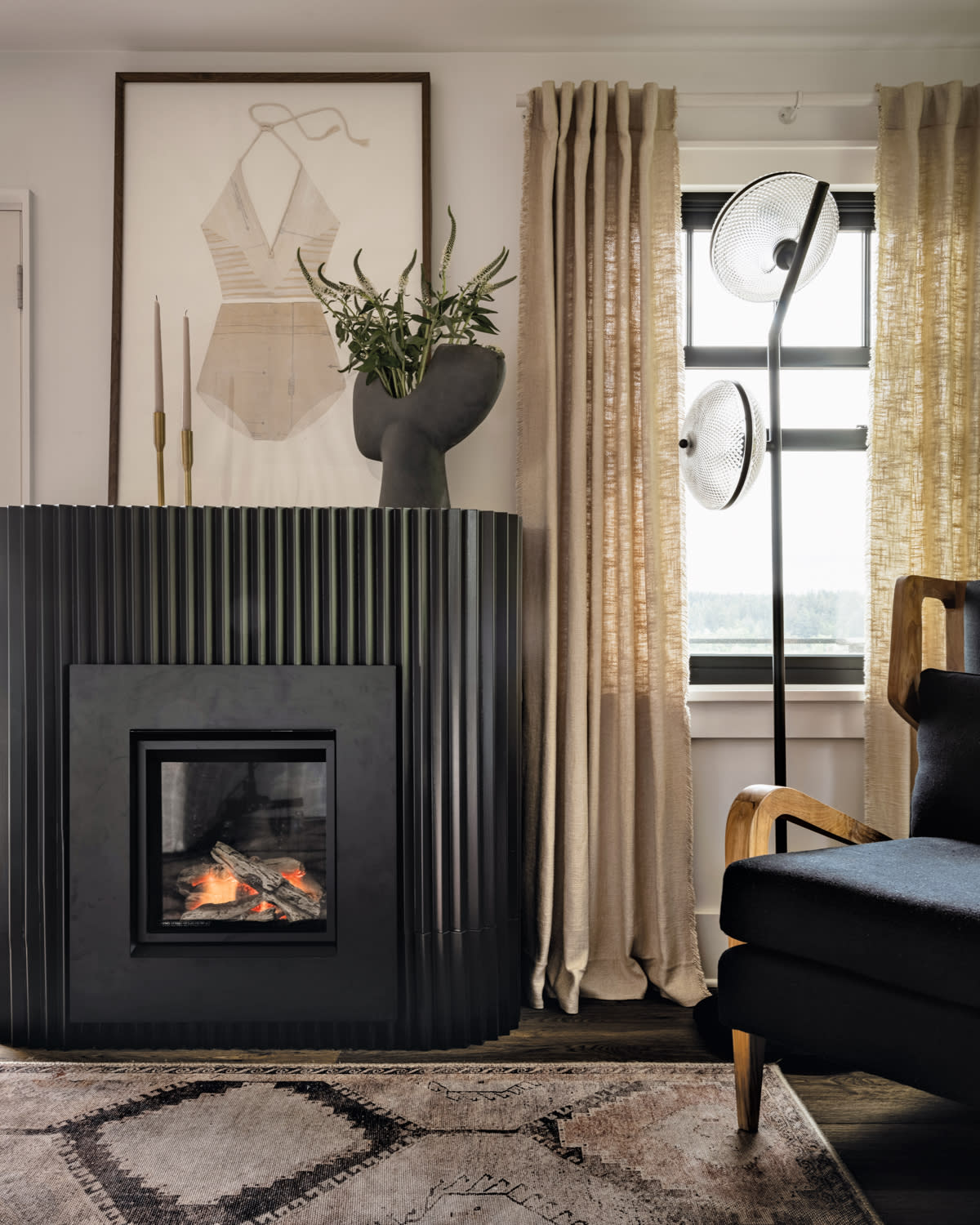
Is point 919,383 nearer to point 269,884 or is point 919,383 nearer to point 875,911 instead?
point 875,911

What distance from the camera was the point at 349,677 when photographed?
1737 millimetres

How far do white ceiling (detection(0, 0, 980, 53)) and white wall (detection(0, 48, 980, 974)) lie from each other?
0.03 m

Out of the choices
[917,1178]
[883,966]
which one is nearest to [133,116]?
[883,966]

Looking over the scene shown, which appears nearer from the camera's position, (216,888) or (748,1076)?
(748,1076)

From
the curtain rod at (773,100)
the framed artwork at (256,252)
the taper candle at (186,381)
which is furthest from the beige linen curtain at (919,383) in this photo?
the taper candle at (186,381)

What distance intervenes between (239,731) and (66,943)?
1.87ft

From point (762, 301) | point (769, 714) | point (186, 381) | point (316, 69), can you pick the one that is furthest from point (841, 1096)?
point (316, 69)

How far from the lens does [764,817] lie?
1.49 metres

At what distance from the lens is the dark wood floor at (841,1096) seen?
1.32m

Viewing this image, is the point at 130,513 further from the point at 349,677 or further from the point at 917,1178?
the point at 917,1178

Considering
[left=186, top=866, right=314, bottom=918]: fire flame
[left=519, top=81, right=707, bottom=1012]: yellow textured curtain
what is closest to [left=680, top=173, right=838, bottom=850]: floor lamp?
[left=519, top=81, right=707, bottom=1012]: yellow textured curtain

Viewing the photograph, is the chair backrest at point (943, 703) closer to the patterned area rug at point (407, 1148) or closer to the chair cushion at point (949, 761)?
the chair cushion at point (949, 761)

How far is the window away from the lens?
7.66ft

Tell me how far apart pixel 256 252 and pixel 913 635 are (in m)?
1.87
